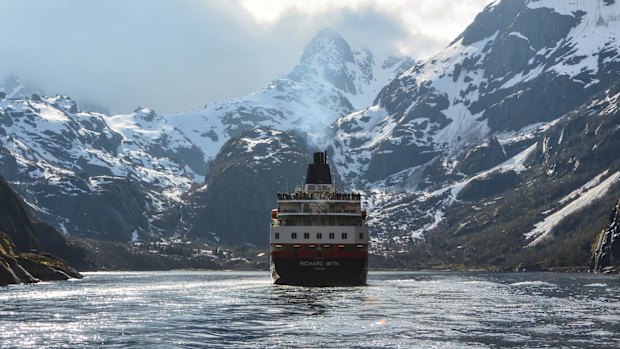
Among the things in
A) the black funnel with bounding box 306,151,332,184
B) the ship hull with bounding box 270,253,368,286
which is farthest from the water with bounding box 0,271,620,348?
the black funnel with bounding box 306,151,332,184

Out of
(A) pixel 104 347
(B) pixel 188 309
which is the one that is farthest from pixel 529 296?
(A) pixel 104 347

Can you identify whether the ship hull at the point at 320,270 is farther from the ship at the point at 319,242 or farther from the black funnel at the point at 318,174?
the black funnel at the point at 318,174

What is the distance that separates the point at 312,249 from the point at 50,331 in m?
80.9

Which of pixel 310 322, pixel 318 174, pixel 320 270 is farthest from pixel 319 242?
pixel 310 322

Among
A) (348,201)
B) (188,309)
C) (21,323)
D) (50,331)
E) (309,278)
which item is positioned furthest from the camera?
(348,201)

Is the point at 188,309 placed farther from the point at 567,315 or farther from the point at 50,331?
the point at 567,315

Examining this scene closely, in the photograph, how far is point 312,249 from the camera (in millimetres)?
165500

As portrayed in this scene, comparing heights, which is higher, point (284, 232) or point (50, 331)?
point (284, 232)

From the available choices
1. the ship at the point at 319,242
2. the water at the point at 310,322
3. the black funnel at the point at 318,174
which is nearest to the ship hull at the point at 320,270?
the ship at the point at 319,242

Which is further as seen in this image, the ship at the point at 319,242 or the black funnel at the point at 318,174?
the black funnel at the point at 318,174

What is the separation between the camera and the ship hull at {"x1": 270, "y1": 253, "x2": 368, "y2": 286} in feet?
534

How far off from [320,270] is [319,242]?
572 cm

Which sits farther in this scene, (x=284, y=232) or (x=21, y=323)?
(x=284, y=232)

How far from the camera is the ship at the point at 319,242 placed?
164 meters
